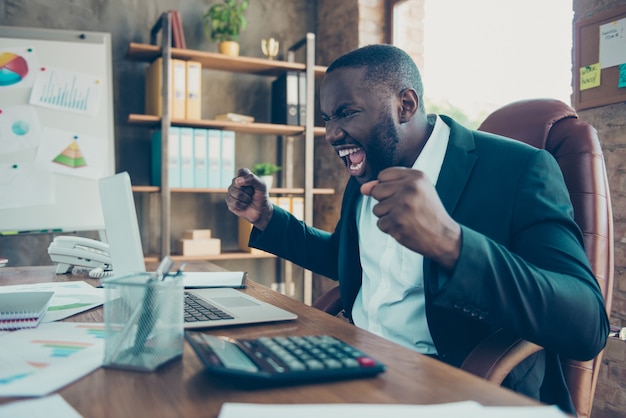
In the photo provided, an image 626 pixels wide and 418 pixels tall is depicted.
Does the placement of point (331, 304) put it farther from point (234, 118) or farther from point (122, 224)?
point (234, 118)

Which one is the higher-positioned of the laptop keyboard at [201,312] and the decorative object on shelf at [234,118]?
the decorative object on shelf at [234,118]

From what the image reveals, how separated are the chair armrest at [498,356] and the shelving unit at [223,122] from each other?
2.18 m

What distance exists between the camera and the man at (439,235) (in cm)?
81

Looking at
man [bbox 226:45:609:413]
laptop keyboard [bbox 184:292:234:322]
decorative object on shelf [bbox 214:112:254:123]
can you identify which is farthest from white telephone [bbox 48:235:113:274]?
decorative object on shelf [bbox 214:112:254:123]

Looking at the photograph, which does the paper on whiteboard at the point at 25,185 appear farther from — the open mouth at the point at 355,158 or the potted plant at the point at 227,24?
the open mouth at the point at 355,158

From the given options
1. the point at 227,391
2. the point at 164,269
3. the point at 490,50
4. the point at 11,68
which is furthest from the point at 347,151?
the point at 11,68

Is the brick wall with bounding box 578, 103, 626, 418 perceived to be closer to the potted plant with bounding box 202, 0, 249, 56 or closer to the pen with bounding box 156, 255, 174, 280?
the pen with bounding box 156, 255, 174, 280

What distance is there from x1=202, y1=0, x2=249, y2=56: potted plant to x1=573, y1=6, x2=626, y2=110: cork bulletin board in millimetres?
1836

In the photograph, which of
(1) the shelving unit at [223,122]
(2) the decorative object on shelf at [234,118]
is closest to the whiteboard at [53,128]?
(1) the shelving unit at [223,122]

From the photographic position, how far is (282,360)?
2.12 ft

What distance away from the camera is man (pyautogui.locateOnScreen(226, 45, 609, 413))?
2.64 feet

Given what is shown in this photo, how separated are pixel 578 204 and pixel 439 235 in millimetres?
476

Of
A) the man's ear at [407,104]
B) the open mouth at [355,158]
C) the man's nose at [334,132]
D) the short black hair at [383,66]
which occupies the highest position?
the short black hair at [383,66]

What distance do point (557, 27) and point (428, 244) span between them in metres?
1.93
